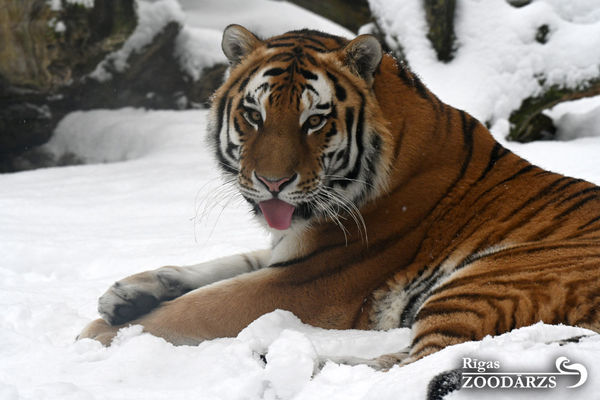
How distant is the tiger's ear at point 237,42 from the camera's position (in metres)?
2.05

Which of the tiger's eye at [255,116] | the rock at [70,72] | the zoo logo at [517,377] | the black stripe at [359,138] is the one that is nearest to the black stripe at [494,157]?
the black stripe at [359,138]

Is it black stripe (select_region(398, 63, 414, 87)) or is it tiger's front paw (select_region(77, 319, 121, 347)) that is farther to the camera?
black stripe (select_region(398, 63, 414, 87))

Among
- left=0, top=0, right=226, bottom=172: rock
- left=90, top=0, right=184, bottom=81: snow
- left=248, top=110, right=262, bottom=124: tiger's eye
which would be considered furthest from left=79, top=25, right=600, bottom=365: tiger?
left=90, top=0, right=184, bottom=81: snow

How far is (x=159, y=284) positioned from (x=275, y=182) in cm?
60

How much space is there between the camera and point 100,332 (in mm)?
1860

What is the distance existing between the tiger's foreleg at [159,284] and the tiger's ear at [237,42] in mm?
710

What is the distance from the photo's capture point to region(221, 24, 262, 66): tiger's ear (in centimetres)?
205

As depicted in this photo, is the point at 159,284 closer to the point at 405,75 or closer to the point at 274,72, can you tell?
the point at 274,72

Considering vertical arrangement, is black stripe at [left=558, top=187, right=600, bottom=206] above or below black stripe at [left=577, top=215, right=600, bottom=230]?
above

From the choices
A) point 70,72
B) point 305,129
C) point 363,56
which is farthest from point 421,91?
point 70,72

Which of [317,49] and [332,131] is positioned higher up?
[317,49]

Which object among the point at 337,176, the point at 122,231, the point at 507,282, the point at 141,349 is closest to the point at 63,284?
the point at 122,231

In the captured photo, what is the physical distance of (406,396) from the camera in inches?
43.9

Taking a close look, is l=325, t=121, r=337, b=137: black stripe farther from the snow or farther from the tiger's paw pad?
the snow
